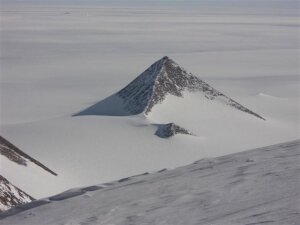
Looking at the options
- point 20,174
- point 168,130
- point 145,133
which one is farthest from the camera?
point 145,133

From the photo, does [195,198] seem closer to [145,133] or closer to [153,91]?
[145,133]

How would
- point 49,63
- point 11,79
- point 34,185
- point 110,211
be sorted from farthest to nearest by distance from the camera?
point 49,63
point 11,79
point 34,185
point 110,211

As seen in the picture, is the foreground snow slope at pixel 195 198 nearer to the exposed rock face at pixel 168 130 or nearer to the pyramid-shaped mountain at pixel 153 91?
the exposed rock face at pixel 168 130

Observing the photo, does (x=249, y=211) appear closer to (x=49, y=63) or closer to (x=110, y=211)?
(x=110, y=211)

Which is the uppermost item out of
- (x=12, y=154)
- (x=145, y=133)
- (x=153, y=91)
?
(x=153, y=91)

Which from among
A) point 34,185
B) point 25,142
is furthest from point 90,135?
point 34,185

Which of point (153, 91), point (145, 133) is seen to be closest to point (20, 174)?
point (145, 133)

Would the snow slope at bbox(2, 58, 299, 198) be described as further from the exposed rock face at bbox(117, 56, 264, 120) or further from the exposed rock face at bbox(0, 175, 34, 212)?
the exposed rock face at bbox(0, 175, 34, 212)
